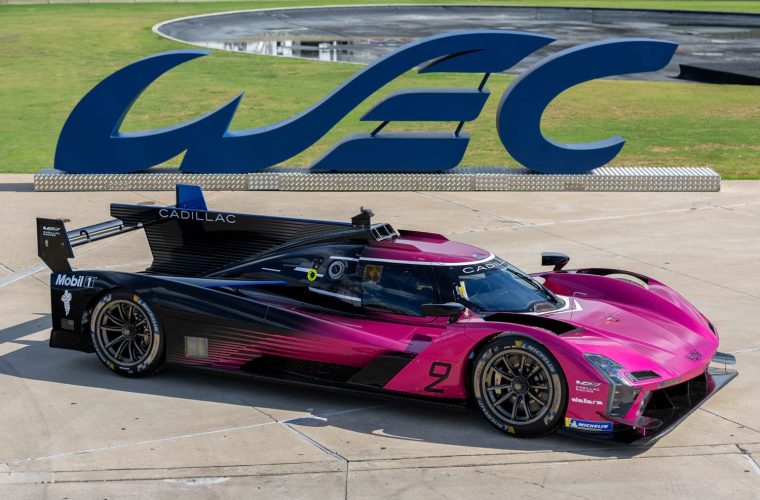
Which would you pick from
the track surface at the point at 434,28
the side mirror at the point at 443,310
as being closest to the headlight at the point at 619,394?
the side mirror at the point at 443,310

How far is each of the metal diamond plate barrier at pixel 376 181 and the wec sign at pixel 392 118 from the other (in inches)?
8.2

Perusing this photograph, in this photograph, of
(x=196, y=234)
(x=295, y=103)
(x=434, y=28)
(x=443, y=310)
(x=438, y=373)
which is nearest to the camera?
(x=443, y=310)

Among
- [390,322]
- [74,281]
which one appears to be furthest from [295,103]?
[390,322]

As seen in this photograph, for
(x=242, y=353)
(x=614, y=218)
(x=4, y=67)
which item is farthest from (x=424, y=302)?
(x=4, y=67)

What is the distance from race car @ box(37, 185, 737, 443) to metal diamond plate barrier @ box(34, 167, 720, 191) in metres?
7.47

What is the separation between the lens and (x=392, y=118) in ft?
57.7

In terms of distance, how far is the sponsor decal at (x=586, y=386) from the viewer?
7.86 m

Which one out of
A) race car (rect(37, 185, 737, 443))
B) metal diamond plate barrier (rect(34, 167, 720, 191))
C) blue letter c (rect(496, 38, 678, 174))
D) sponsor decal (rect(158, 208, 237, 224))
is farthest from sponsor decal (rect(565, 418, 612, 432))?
blue letter c (rect(496, 38, 678, 174))

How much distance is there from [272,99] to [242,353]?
704 inches

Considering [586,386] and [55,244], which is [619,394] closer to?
[586,386]

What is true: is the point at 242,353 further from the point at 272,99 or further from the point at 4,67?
the point at 4,67

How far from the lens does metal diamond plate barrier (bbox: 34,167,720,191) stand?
1773cm

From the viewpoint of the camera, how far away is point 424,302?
8.72 metres

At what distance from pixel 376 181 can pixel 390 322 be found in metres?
9.25
